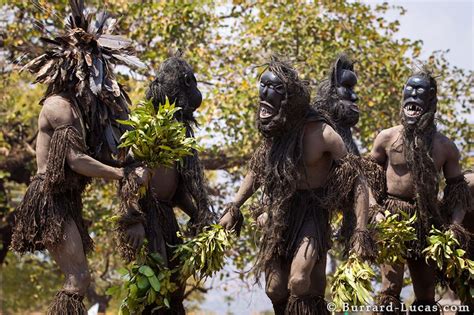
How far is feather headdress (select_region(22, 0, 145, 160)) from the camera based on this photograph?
575 centimetres

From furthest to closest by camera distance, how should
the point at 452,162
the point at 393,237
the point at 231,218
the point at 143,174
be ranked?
the point at 452,162 → the point at 393,237 → the point at 231,218 → the point at 143,174

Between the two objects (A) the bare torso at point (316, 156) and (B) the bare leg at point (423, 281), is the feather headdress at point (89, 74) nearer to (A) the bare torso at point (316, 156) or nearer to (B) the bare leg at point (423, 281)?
(A) the bare torso at point (316, 156)

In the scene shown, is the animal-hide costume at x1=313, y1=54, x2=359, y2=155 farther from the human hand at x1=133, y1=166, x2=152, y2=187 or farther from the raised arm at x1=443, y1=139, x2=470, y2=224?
the human hand at x1=133, y1=166, x2=152, y2=187

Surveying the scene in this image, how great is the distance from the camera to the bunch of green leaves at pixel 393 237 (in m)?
6.33

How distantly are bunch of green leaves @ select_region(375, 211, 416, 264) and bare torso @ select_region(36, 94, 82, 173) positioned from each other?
2.21 m

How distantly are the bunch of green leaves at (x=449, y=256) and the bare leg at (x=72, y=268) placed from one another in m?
2.48

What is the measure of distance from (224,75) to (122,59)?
18.7ft

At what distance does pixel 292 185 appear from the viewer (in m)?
5.66

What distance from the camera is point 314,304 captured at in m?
5.49

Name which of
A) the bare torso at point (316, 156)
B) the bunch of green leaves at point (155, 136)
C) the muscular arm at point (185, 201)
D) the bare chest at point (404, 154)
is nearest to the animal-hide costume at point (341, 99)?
the bare chest at point (404, 154)

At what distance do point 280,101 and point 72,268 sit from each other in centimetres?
165

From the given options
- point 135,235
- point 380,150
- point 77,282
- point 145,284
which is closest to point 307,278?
point 145,284

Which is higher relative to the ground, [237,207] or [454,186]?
[454,186]

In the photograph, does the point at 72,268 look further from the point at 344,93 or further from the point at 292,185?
the point at 344,93
